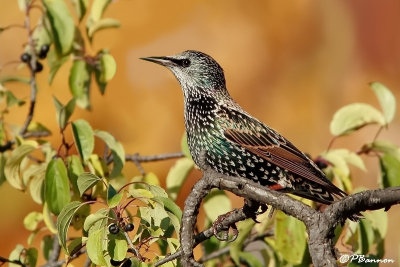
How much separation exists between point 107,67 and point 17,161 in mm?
781

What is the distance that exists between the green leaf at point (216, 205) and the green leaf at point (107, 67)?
2.79 ft

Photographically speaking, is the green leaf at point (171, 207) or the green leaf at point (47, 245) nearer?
the green leaf at point (171, 207)

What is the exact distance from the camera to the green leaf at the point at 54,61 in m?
5.10

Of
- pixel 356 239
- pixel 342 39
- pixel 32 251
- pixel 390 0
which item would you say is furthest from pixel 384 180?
pixel 390 0

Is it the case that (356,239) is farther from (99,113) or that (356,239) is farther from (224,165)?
(99,113)

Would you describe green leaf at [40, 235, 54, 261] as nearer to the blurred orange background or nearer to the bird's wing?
the bird's wing

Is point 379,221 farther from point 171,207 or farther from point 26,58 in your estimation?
point 26,58

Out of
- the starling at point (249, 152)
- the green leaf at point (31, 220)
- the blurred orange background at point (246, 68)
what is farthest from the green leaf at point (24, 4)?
the blurred orange background at point (246, 68)

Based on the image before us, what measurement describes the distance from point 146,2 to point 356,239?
4.67m

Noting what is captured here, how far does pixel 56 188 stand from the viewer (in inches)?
171

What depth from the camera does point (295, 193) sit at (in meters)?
4.86

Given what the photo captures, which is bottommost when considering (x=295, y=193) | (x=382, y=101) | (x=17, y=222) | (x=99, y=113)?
(x=17, y=222)

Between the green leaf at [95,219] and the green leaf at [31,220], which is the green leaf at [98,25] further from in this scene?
the green leaf at [95,219]

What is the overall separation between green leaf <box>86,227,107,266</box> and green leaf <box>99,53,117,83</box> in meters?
1.72
